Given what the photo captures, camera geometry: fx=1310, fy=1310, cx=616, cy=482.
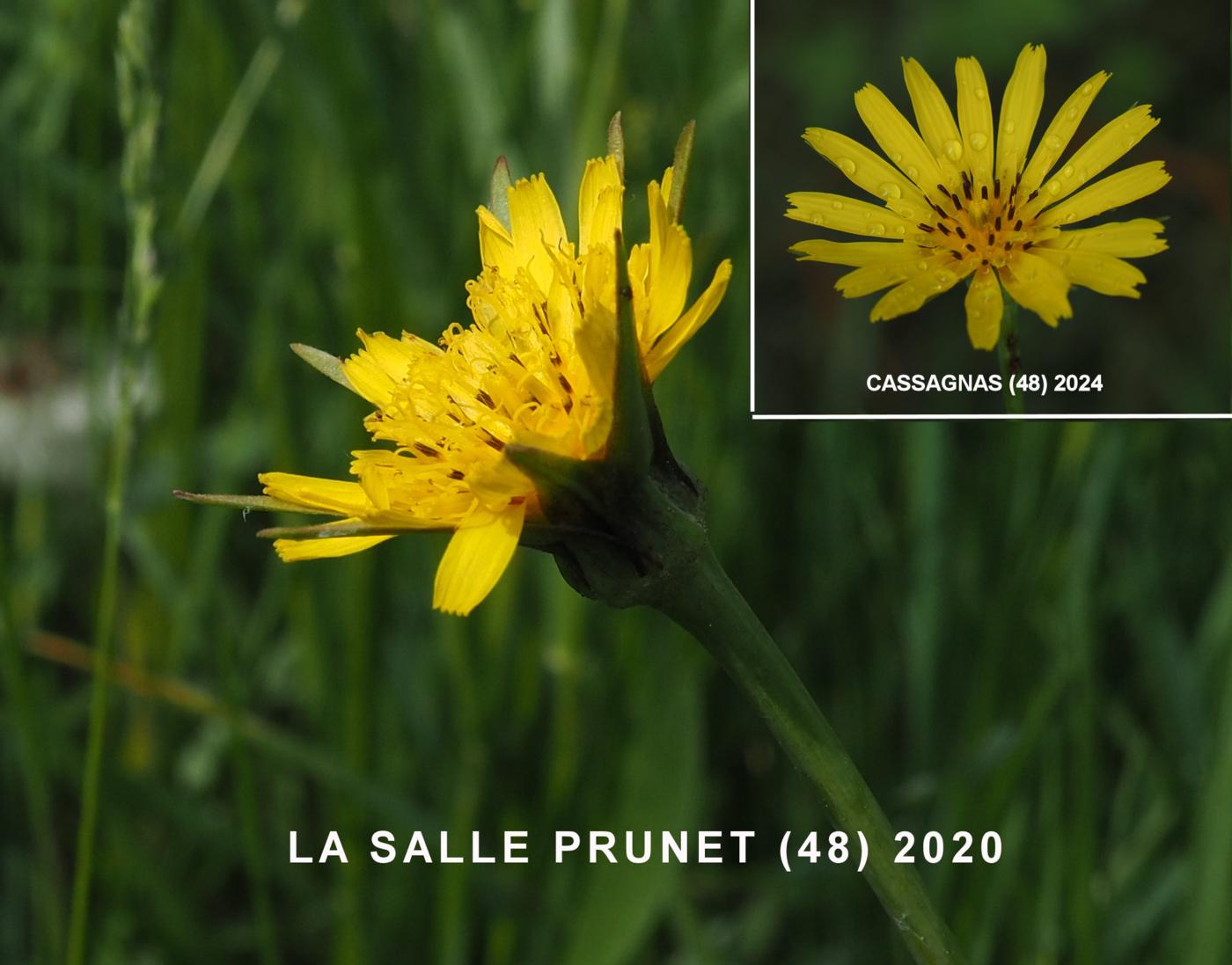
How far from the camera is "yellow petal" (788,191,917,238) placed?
0.49m

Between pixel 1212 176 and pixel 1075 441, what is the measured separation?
224 millimetres

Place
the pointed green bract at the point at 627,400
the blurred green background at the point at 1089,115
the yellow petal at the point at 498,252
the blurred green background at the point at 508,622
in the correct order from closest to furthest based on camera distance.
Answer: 1. the pointed green bract at the point at 627,400
2. the yellow petal at the point at 498,252
3. the blurred green background at the point at 508,622
4. the blurred green background at the point at 1089,115

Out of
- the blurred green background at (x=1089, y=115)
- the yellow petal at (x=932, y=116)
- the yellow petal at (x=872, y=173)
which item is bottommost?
the yellow petal at (x=872, y=173)

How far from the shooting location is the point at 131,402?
519mm

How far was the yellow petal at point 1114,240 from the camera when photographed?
481mm

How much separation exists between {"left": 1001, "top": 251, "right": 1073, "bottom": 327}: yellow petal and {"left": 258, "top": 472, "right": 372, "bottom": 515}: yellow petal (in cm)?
24

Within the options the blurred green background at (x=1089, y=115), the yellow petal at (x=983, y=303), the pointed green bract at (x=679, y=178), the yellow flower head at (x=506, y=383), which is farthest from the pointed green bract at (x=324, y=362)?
the blurred green background at (x=1089, y=115)

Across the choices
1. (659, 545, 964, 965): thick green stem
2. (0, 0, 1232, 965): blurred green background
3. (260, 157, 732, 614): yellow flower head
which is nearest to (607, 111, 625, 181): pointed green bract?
(260, 157, 732, 614): yellow flower head

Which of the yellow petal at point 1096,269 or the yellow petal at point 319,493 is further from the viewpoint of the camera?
the yellow petal at point 1096,269

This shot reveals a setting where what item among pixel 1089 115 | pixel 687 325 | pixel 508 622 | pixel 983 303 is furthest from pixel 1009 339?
pixel 1089 115

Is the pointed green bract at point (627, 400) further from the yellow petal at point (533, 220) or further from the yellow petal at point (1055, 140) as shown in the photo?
the yellow petal at point (1055, 140)

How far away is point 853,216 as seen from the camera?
1.61 feet

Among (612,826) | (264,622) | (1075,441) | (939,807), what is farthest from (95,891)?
(1075,441)

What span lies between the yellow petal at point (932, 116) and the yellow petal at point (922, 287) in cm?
4
